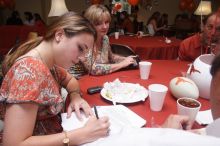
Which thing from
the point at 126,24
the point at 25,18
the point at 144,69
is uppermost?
the point at 25,18

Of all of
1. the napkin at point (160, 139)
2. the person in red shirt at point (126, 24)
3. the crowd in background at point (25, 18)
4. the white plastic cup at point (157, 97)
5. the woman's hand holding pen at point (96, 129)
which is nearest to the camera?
the napkin at point (160, 139)

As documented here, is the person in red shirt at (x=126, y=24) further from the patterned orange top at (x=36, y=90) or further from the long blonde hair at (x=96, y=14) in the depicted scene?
the patterned orange top at (x=36, y=90)

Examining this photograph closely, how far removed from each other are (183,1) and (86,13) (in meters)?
5.51

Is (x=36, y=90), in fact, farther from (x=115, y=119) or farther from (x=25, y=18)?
(x=25, y=18)

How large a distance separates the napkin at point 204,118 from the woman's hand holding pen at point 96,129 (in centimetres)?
44

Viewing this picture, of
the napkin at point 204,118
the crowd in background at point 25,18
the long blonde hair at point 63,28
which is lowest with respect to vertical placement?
the napkin at point 204,118

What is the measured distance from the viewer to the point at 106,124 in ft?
3.36

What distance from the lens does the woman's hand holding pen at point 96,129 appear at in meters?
0.98

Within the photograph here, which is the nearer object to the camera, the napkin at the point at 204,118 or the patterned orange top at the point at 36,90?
the patterned orange top at the point at 36,90

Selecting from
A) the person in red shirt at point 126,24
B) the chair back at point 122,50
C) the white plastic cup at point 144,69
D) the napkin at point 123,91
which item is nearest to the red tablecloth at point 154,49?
the chair back at point 122,50

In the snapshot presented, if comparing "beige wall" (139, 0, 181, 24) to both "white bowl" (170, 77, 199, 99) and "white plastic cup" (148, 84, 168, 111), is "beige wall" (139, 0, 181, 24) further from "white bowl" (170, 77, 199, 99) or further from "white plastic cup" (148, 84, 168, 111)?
"white plastic cup" (148, 84, 168, 111)

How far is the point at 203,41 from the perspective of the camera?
2488 mm

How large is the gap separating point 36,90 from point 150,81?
0.86 m

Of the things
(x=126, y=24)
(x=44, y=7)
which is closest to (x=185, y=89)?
(x=126, y=24)
